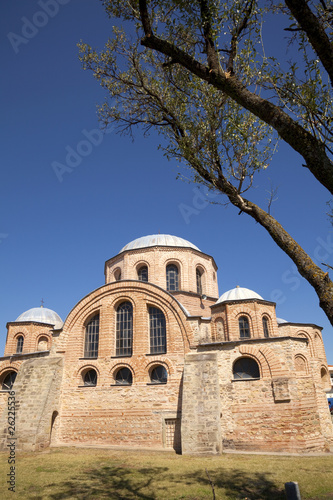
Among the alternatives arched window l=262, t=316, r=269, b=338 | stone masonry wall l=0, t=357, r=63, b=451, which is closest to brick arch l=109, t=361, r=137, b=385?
stone masonry wall l=0, t=357, r=63, b=451

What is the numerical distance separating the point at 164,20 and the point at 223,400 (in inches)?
535

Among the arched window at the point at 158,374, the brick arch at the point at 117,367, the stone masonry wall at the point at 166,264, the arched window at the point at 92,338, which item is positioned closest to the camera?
the arched window at the point at 158,374

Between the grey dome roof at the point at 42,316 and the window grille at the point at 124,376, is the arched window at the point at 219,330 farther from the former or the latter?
the grey dome roof at the point at 42,316

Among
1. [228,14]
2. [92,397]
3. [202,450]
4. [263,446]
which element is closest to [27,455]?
[92,397]

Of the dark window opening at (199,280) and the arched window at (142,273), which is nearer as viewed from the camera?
the arched window at (142,273)

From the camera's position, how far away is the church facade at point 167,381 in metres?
13.2

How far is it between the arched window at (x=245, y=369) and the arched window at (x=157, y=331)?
341 cm

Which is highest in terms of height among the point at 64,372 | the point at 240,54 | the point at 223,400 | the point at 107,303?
the point at 240,54

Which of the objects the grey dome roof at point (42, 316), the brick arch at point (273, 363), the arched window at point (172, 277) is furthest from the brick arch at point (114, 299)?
the grey dome roof at point (42, 316)

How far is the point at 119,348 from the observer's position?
1664 centimetres

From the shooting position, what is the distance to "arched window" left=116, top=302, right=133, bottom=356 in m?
16.5

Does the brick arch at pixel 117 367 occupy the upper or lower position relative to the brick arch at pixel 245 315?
lower

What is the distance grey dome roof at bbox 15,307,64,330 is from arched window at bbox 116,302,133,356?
9162 millimetres

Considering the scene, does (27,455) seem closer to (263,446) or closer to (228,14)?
(263,446)
